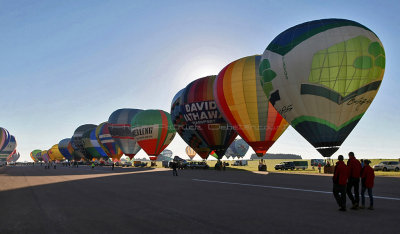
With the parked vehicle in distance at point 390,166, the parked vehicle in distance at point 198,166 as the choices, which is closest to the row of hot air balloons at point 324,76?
the parked vehicle in distance at point 390,166

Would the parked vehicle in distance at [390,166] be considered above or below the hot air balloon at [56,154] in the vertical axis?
above

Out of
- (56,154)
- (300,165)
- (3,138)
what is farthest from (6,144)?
(300,165)

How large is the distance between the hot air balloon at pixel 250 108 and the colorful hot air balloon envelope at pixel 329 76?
7.09m

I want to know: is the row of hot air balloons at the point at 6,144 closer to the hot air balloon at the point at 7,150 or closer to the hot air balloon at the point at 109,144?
the hot air balloon at the point at 7,150

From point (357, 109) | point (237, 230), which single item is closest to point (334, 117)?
point (357, 109)

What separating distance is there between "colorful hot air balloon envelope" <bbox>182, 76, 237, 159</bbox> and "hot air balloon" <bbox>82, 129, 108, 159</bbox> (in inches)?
2250

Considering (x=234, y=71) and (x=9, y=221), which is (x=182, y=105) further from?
(x=9, y=221)

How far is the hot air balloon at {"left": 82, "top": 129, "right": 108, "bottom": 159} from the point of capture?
94625 millimetres

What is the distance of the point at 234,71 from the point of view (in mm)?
38625

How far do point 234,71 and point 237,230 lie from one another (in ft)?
108

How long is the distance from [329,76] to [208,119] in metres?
21.2

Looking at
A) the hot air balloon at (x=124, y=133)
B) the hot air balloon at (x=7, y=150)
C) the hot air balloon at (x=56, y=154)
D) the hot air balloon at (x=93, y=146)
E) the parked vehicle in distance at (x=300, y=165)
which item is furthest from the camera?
the hot air balloon at (x=56, y=154)

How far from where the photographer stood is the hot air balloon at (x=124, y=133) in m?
71.5

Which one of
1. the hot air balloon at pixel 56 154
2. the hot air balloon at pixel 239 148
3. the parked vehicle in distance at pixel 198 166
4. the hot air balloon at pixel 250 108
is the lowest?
the hot air balloon at pixel 56 154
